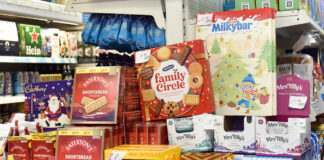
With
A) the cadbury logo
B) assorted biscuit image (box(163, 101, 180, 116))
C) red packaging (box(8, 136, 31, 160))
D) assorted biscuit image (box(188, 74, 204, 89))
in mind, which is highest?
the cadbury logo

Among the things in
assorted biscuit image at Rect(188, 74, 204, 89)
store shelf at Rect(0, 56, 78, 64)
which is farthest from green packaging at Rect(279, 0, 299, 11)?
store shelf at Rect(0, 56, 78, 64)

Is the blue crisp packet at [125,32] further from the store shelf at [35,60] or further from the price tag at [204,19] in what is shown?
the store shelf at [35,60]

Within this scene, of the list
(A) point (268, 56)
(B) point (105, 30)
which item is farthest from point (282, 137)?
(B) point (105, 30)

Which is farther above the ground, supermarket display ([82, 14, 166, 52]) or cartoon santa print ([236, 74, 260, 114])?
supermarket display ([82, 14, 166, 52])

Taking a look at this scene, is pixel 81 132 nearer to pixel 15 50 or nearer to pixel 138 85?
pixel 138 85

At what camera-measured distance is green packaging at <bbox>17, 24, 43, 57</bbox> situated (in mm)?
3961

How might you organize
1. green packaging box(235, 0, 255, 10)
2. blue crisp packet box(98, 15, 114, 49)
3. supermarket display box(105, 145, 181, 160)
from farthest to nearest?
blue crisp packet box(98, 15, 114, 49), green packaging box(235, 0, 255, 10), supermarket display box(105, 145, 181, 160)

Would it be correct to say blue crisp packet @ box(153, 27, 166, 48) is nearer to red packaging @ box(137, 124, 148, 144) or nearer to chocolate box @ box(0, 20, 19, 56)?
red packaging @ box(137, 124, 148, 144)

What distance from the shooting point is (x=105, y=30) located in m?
2.66

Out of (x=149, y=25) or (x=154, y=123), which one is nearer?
(x=154, y=123)

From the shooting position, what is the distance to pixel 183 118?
194cm

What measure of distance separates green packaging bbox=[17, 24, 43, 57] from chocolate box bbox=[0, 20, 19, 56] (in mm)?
86

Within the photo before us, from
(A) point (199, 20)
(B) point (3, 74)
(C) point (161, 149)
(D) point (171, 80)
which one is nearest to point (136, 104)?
(D) point (171, 80)

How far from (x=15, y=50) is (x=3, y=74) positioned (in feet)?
0.87
